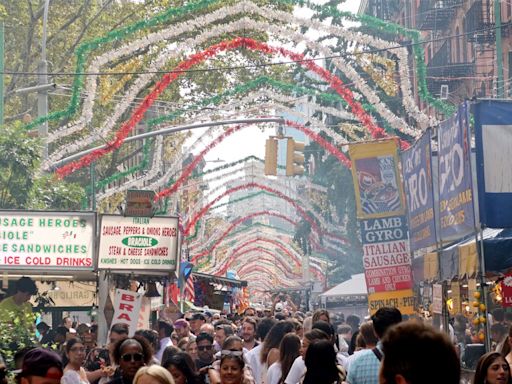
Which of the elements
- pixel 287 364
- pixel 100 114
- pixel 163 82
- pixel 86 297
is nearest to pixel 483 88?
pixel 100 114

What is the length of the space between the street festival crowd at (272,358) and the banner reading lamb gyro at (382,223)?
142 inches

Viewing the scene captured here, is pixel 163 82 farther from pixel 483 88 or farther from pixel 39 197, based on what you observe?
pixel 483 88

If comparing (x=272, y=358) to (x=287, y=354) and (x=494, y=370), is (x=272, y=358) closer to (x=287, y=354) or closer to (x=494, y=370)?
(x=287, y=354)

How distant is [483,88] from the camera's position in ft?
150

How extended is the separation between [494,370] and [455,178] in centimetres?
674

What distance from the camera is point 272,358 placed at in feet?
45.0

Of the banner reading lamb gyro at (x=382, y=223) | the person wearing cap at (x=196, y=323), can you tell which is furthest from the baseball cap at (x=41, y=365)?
the banner reading lamb gyro at (x=382, y=223)

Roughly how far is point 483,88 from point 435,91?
3708mm

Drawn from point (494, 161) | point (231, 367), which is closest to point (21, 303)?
point (494, 161)

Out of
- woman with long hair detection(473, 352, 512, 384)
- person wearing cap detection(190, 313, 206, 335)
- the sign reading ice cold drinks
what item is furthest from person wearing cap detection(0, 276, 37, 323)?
woman with long hair detection(473, 352, 512, 384)

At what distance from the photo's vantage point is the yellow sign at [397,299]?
20547mm

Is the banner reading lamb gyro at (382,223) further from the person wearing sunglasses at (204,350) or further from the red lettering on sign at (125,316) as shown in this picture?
the person wearing sunglasses at (204,350)

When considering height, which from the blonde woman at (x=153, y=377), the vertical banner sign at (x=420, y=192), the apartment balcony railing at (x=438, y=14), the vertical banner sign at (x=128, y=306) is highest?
the apartment balcony railing at (x=438, y=14)

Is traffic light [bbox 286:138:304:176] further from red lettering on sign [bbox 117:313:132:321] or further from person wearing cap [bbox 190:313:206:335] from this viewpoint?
red lettering on sign [bbox 117:313:132:321]
